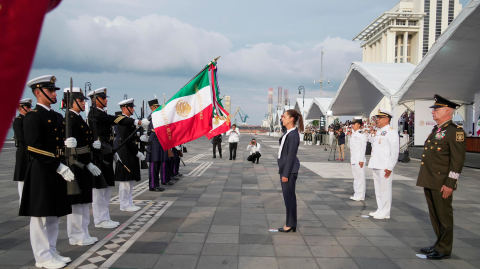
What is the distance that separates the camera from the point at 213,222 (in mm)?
6125

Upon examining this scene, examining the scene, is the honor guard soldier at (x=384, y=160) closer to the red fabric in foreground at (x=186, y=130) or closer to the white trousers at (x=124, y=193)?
the red fabric in foreground at (x=186, y=130)

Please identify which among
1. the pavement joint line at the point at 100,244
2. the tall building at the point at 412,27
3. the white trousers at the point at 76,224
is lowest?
the pavement joint line at the point at 100,244

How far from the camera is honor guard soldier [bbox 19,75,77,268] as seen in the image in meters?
3.94

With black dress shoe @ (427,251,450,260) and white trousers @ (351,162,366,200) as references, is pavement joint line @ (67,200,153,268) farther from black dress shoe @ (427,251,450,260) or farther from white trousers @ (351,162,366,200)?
white trousers @ (351,162,366,200)

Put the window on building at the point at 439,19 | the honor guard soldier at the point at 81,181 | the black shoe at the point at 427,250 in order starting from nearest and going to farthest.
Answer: the black shoe at the point at 427,250 < the honor guard soldier at the point at 81,181 < the window on building at the point at 439,19

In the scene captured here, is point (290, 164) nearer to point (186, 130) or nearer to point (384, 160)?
point (384, 160)

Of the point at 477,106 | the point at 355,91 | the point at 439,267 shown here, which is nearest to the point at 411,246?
the point at 439,267

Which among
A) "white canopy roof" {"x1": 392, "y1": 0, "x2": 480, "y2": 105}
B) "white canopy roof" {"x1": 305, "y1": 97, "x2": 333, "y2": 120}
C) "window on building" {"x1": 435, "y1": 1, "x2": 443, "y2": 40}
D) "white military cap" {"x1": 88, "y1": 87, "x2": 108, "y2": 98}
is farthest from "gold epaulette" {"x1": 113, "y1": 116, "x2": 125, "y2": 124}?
"window on building" {"x1": 435, "y1": 1, "x2": 443, "y2": 40}

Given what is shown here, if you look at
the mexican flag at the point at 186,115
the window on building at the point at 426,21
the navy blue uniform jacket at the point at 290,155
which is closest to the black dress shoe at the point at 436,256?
the navy blue uniform jacket at the point at 290,155

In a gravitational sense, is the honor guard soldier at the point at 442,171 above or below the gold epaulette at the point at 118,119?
below

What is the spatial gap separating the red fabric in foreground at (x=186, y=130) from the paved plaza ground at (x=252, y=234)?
143 cm

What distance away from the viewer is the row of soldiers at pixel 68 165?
397 centimetres

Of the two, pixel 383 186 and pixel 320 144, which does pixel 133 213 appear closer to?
pixel 383 186

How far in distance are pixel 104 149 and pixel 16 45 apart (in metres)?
5.32
